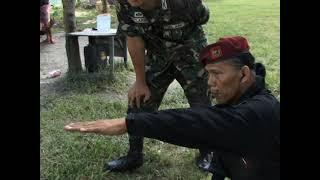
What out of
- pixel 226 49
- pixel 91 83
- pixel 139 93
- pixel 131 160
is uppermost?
pixel 226 49

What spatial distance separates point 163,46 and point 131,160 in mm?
993

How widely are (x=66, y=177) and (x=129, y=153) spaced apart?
1.74 ft

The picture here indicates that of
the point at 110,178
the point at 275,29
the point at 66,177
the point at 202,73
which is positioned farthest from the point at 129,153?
the point at 275,29

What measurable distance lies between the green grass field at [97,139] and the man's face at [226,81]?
1.84m

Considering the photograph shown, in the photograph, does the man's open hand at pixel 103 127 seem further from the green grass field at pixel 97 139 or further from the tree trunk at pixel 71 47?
the tree trunk at pixel 71 47

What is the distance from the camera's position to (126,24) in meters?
3.76

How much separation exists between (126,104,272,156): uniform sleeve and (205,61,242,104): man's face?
33cm

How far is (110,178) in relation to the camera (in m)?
4.18

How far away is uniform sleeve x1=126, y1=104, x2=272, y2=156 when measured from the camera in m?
1.99

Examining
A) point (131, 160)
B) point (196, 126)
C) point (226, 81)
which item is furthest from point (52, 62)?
point (196, 126)

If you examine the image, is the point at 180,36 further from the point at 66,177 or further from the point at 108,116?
the point at 108,116

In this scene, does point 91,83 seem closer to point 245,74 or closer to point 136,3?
point 136,3

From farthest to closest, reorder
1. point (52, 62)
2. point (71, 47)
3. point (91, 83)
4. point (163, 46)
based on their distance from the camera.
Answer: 1. point (52, 62)
2. point (71, 47)
3. point (91, 83)
4. point (163, 46)

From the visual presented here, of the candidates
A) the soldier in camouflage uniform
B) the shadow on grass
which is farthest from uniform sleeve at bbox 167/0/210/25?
the shadow on grass
